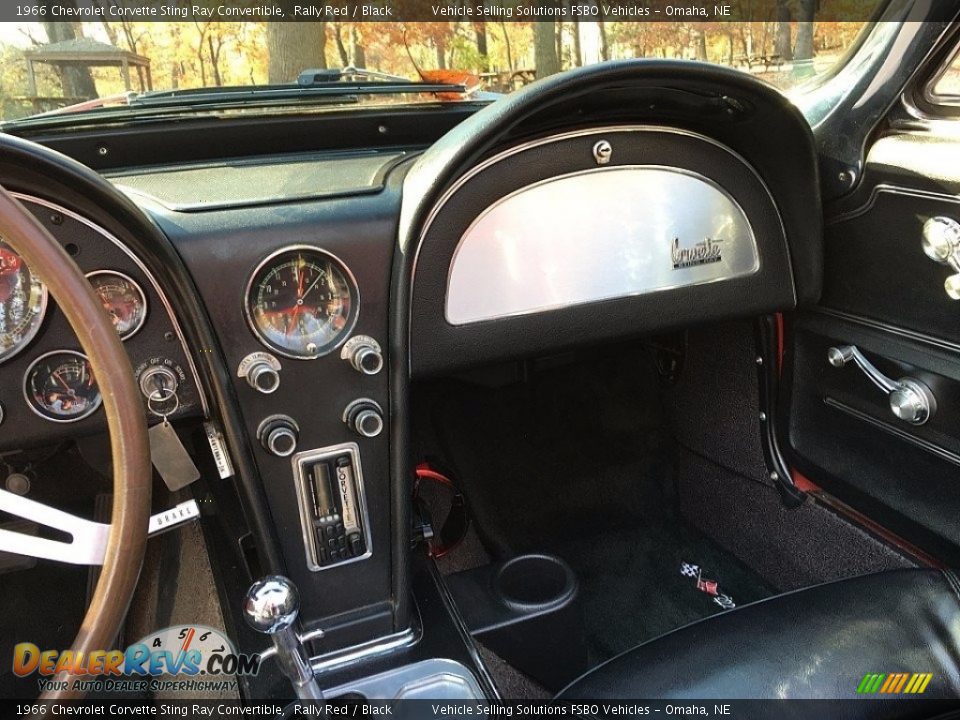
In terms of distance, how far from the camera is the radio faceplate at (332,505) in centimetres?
149

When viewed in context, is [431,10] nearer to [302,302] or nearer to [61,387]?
[302,302]

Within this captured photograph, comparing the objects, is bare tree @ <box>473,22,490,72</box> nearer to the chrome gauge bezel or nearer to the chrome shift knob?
the chrome gauge bezel

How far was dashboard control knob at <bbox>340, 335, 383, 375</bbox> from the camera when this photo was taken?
55.9 inches

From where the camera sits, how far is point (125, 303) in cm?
136

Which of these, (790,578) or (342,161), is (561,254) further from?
(790,578)

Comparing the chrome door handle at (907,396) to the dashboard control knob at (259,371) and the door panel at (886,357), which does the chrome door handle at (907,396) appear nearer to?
the door panel at (886,357)

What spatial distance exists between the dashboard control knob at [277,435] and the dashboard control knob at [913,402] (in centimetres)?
128

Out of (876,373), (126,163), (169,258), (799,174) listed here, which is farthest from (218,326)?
(876,373)

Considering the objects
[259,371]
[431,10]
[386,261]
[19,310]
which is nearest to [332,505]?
[259,371]

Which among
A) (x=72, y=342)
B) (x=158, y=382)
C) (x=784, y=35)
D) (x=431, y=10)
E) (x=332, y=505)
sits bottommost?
(x=332, y=505)

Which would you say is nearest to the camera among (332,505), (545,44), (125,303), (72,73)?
(125,303)

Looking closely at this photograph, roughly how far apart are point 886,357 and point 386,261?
1.13m

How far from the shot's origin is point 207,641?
171 centimetres

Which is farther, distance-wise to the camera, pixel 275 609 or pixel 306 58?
pixel 306 58
